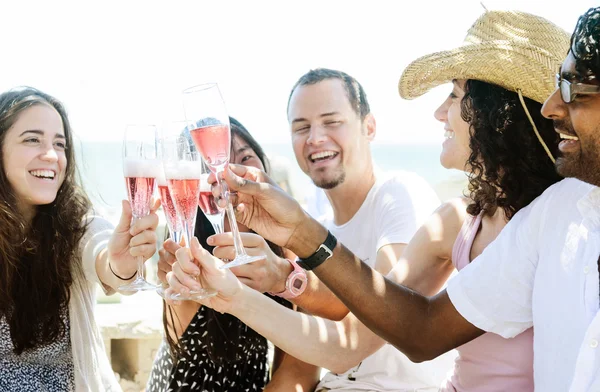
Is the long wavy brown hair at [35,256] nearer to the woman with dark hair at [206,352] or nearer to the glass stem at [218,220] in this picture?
the woman with dark hair at [206,352]

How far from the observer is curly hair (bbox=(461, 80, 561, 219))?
239 cm

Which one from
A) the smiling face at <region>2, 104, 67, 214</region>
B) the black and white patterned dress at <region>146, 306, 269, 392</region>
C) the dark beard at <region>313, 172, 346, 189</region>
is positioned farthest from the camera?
the dark beard at <region>313, 172, 346, 189</region>

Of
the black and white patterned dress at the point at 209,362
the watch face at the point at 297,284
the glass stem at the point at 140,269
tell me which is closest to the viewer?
the glass stem at the point at 140,269

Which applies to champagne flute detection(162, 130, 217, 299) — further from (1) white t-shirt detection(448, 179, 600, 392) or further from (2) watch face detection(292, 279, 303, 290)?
(1) white t-shirt detection(448, 179, 600, 392)

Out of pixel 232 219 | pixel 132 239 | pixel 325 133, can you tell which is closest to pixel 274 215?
pixel 232 219

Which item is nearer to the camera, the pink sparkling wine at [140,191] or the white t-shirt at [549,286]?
the white t-shirt at [549,286]

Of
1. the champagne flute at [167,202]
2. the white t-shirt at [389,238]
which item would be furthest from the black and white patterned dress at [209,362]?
the champagne flute at [167,202]

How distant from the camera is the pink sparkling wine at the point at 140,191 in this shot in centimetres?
231

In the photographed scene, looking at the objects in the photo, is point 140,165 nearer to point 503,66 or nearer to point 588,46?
point 503,66

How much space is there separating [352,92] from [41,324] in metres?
2.21

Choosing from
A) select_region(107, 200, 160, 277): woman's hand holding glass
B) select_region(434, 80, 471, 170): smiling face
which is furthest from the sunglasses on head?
select_region(107, 200, 160, 277): woman's hand holding glass

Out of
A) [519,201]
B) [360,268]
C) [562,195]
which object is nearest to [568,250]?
[562,195]

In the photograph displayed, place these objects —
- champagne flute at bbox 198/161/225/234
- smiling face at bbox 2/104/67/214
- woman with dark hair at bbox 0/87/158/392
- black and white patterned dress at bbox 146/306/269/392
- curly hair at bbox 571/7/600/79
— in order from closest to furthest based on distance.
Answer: curly hair at bbox 571/7/600/79 < champagne flute at bbox 198/161/225/234 < black and white patterned dress at bbox 146/306/269/392 < woman with dark hair at bbox 0/87/158/392 < smiling face at bbox 2/104/67/214

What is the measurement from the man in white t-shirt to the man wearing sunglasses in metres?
0.65
